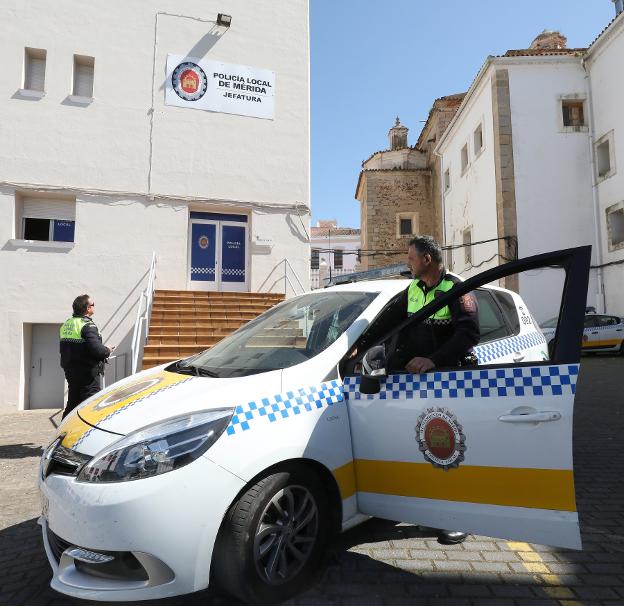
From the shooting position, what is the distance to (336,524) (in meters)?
2.54

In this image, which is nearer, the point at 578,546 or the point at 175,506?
the point at 175,506

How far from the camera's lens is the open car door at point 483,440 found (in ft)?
7.25

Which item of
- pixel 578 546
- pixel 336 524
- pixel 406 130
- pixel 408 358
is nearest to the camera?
pixel 578 546

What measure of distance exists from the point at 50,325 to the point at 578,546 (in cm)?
1029

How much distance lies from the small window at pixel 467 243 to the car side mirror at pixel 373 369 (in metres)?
20.9

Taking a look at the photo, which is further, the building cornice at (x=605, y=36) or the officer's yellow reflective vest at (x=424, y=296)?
the building cornice at (x=605, y=36)

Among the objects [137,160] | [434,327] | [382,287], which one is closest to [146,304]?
[137,160]

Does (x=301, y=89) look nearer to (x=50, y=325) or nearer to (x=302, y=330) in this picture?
(x=50, y=325)

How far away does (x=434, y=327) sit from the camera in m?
2.93

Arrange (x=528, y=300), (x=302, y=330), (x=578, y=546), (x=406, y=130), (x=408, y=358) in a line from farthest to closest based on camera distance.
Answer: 1. (x=406, y=130)
2. (x=528, y=300)
3. (x=302, y=330)
4. (x=408, y=358)
5. (x=578, y=546)

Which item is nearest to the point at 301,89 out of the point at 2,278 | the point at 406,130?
the point at 2,278

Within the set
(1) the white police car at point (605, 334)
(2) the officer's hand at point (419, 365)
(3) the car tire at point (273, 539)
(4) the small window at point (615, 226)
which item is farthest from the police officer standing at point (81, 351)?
(4) the small window at point (615, 226)

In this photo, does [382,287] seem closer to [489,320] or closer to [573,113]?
[489,320]

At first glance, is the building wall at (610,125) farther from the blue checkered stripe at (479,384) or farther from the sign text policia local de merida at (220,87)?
the blue checkered stripe at (479,384)
